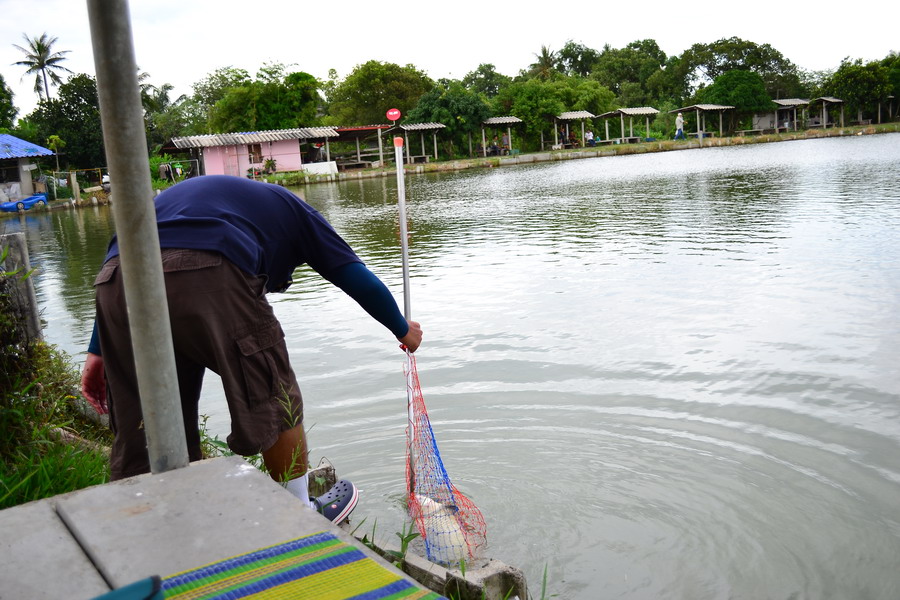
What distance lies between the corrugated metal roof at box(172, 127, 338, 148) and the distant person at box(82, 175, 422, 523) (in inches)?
1418

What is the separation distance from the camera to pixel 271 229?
2363mm

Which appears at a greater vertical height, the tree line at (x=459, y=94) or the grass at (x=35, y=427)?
the tree line at (x=459, y=94)

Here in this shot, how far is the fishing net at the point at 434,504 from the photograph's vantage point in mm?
3234

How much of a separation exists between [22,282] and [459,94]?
4509 centimetres

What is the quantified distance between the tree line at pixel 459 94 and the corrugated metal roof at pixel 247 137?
348 centimetres

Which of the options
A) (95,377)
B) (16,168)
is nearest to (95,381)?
(95,377)

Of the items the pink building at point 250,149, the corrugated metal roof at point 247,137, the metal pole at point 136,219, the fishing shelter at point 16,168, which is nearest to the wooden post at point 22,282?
the metal pole at point 136,219

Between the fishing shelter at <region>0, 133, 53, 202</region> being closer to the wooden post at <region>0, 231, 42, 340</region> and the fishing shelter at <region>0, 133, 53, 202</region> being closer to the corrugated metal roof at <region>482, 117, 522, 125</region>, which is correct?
the corrugated metal roof at <region>482, 117, 522, 125</region>

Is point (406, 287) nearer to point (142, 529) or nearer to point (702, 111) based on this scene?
point (142, 529)

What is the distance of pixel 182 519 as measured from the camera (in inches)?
65.6

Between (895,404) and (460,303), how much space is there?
432 centimetres

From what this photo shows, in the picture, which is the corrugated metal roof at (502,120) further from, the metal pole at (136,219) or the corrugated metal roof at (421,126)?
the metal pole at (136,219)

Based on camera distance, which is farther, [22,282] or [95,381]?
[22,282]

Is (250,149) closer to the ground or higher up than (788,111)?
closer to the ground
